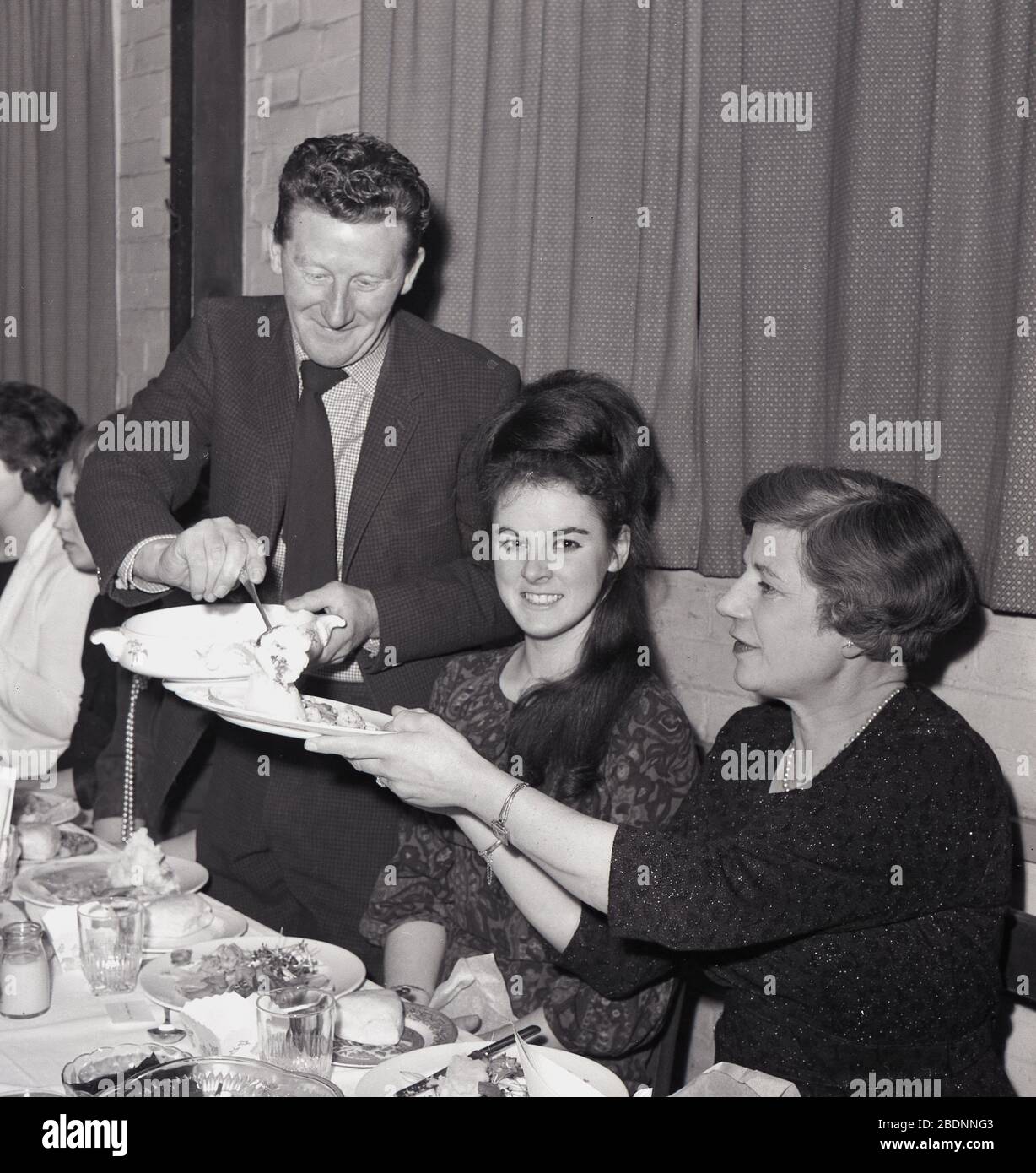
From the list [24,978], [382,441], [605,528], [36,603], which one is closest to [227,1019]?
[24,978]

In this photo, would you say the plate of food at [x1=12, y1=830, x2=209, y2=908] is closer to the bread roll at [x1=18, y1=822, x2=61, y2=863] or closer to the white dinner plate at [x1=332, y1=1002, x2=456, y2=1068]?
the bread roll at [x1=18, y1=822, x2=61, y2=863]

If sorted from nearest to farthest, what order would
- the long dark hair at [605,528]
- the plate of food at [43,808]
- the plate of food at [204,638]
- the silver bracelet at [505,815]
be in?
1. the silver bracelet at [505,815]
2. the plate of food at [204,638]
3. the long dark hair at [605,528]
4. the plate of food at [43,808]

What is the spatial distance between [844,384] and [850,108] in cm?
46

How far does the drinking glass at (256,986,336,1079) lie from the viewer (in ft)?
4.63

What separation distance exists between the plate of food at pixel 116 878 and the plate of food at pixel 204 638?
0.41 metres

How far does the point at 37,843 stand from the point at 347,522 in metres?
0.77

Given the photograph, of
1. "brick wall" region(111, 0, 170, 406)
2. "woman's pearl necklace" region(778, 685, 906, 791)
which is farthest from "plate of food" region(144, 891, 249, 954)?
"brick wall" region(111, 0, 170, 406)

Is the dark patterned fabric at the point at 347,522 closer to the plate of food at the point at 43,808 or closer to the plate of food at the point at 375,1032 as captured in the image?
the plate of food at the point at 43,808

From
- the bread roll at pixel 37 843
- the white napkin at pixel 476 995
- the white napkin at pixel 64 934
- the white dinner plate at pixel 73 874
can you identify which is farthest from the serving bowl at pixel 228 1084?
the bread roll at pixel 37 843

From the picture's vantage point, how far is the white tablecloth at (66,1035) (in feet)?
4.82

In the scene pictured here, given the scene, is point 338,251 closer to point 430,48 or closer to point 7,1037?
point 430,48

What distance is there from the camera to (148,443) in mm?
2338

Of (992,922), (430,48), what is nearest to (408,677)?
(992,922)

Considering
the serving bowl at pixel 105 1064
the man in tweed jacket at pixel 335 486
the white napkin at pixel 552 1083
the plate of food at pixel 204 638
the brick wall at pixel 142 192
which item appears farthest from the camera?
the brick wall at pixel 142 192
